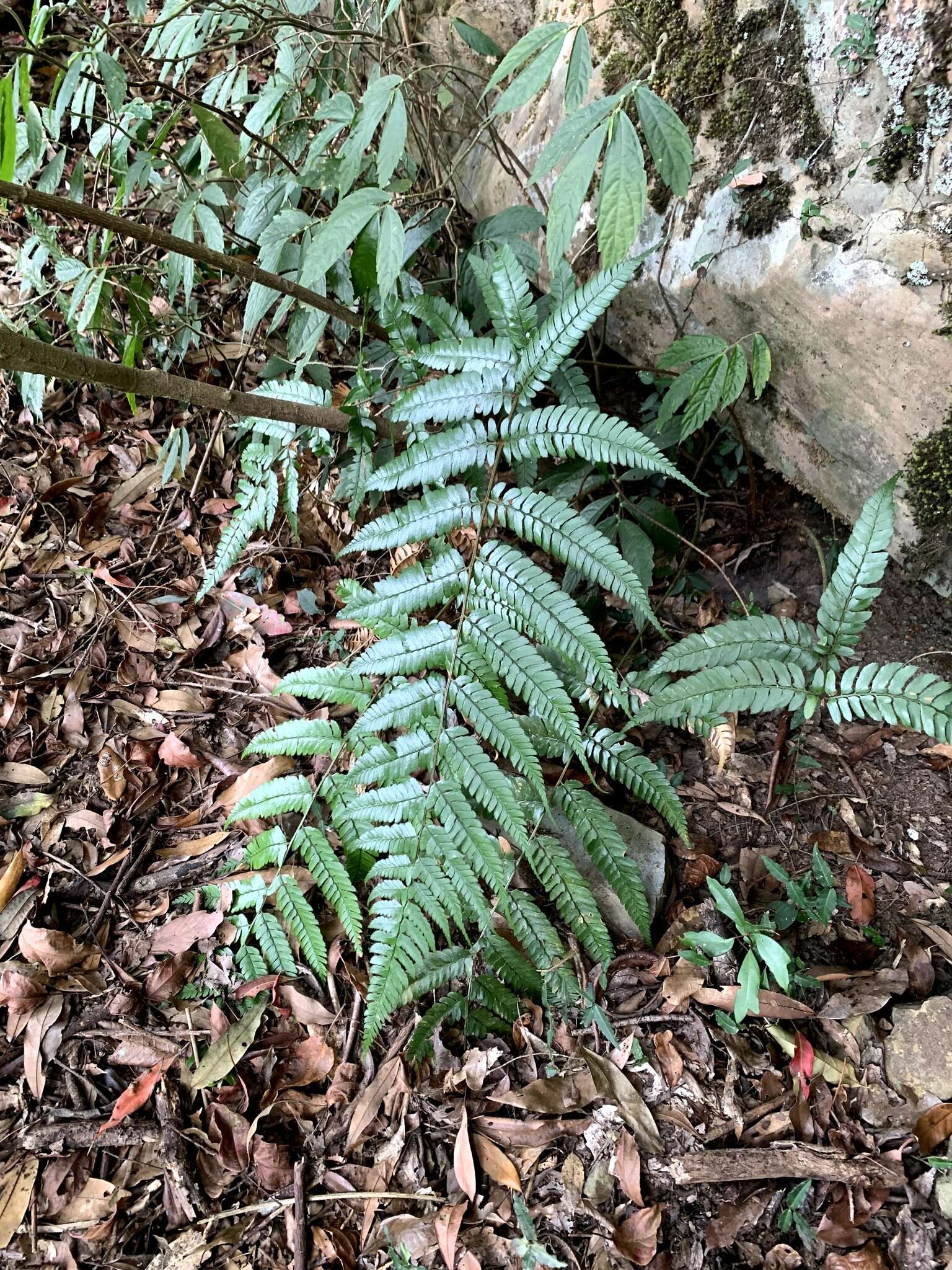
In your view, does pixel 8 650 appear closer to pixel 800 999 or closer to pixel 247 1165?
pixel 247 1165

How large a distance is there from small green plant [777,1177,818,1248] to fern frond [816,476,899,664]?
1.09 metres

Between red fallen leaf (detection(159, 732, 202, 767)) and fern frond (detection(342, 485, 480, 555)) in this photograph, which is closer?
fern frond (detection(342, 485, 480, 555))

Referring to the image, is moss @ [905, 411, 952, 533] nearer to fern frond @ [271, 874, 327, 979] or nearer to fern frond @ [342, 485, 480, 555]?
fern frond @ [342, 485, 480, 555]

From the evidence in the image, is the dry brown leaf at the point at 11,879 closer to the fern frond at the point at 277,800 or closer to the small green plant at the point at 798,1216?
the fern frond at the point at 277,800

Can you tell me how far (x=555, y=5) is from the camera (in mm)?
2570

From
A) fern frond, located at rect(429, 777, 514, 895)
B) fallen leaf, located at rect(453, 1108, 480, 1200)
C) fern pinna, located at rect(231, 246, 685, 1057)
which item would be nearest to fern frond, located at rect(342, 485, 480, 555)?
fern pinna, located at rect(231, 246, 685, 1057)

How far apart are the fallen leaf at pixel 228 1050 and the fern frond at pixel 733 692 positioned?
1317mm

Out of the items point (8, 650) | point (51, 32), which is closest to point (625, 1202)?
point (8, 650)

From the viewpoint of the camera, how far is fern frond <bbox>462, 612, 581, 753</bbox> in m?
1.74

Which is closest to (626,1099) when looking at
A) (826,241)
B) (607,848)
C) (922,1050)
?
(607,848)

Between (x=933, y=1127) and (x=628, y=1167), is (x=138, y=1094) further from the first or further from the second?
(x=933, y=1127)

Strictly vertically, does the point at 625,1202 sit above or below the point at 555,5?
below

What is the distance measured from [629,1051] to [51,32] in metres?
5.28

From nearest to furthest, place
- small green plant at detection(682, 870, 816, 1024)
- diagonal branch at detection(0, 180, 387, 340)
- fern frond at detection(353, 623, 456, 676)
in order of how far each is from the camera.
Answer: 1. diagonal branch at detection(0, 180, 387, 340)
2. small green plant at detection(682, 870, 816, 1024)
3. fern frond at detection(353, 623, 456, 676)
